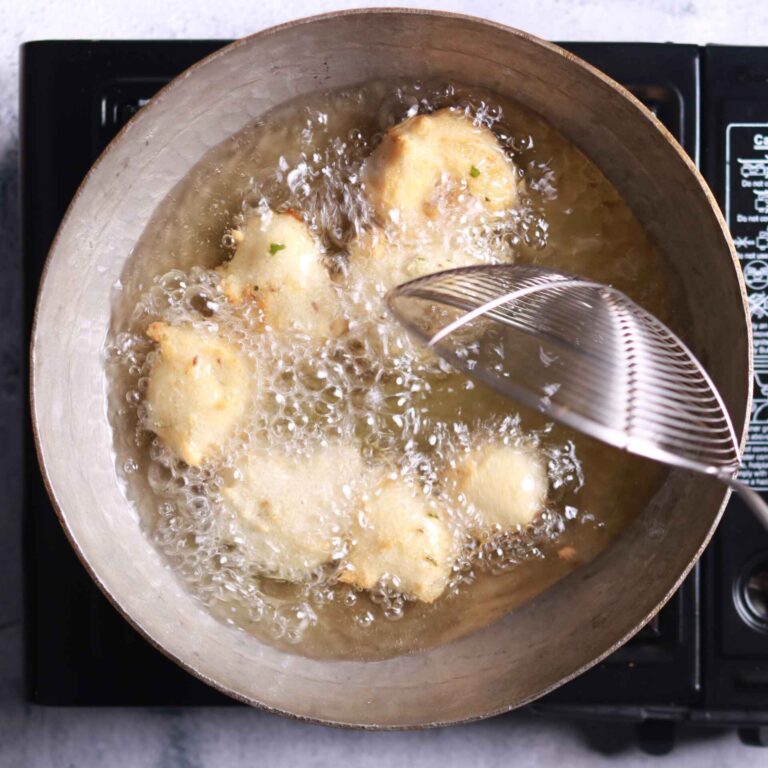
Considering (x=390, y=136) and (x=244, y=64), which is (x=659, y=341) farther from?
(x=244, y=64)

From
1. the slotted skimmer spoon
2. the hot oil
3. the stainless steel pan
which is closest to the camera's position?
the slotted skimmer spoon

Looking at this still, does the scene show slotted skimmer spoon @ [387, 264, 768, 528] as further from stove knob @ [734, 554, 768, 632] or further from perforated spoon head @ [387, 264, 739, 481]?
stove knob @ [734, 554, 768, 632]

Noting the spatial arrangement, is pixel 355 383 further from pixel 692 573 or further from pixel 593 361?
pixel 692 573

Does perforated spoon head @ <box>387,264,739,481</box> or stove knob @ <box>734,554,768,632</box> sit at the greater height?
perforated spoon head @ <box>387,264,739,481</box>

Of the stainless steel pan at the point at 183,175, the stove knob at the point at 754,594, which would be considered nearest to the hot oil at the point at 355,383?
the stainless steel pan at the point at 183,175

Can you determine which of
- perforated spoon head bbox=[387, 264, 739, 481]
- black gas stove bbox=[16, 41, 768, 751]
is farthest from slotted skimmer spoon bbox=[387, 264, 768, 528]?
black gas stove bbox=[16, 41, 768, 751]

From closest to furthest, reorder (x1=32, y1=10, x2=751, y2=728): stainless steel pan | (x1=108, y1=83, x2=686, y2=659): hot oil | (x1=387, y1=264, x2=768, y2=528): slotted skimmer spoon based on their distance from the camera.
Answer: (x1=387, y1=264, x2=768, y2=528): slotted skimmer spoon, (x1=32, y1=10, x2=751, y2=728): stainless steel pan, (x1=108, y1=83, x2=686, y2=659): hot oil

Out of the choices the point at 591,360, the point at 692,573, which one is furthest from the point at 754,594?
the point at 591,360

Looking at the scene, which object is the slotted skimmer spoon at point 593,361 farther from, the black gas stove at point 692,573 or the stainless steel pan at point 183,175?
the black gas stove at point 692,573
